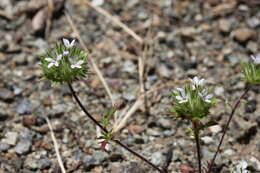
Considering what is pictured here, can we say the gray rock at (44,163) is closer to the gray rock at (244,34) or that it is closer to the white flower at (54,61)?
the white flower at (54,61)

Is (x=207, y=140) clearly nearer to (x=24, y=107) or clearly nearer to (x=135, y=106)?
(x=135, y=106)

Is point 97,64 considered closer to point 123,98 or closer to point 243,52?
point 123,98

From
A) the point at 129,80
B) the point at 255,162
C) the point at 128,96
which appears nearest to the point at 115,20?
the point at 129,80

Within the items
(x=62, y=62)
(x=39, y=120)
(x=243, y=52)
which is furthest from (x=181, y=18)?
(x=62, y=62)

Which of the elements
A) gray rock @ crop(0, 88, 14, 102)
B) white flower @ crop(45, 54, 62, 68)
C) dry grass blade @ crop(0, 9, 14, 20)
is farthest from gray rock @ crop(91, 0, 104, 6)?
white flower @ crop(45, 54, 62, 68)

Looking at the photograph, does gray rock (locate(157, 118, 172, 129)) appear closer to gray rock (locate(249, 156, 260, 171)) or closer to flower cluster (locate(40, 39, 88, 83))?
gray rock (locate(249, 156, 260, 171))

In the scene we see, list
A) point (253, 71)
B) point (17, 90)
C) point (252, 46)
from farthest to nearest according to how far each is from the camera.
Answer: point (252, 46) → point (17, 90) → point (253, 71)

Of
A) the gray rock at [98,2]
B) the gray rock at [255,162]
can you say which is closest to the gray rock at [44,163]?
the gray rock at [255,162]
